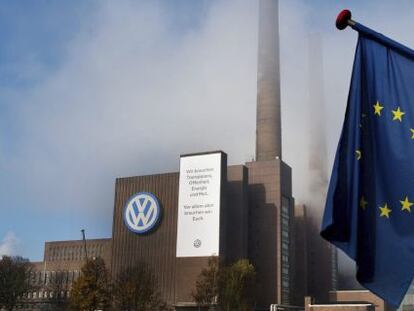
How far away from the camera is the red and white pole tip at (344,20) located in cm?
991

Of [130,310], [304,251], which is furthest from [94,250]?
[130,310]

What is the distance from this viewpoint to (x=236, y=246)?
118 metres

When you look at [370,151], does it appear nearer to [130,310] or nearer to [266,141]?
[130,310]

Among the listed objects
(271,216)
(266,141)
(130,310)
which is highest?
(266,141)

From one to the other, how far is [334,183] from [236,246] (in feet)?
359

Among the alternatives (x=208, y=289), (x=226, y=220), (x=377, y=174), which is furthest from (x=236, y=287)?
(x=377, y=174)

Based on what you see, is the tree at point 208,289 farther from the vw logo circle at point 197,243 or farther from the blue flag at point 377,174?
the blue flag at point 377,174

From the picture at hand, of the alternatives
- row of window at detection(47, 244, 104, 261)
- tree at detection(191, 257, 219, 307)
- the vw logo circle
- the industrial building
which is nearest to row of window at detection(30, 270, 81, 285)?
row of window at detection(47, 244, 104, 261)

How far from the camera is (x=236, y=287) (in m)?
96.6

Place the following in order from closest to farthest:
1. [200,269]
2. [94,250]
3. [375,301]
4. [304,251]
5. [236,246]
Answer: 1. [200,269]
2. [236,246]
3. [375,301]
4. [304,251]
5. [94,250]

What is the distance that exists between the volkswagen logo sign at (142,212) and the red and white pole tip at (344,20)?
112 m

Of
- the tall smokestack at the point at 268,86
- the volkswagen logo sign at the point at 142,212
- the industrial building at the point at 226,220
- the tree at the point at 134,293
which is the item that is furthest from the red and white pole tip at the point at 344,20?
the tall smokestack at the point at 268,86

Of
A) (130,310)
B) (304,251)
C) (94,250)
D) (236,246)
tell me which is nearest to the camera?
(130,310)

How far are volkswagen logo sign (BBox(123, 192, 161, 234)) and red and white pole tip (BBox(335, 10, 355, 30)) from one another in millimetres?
112432
